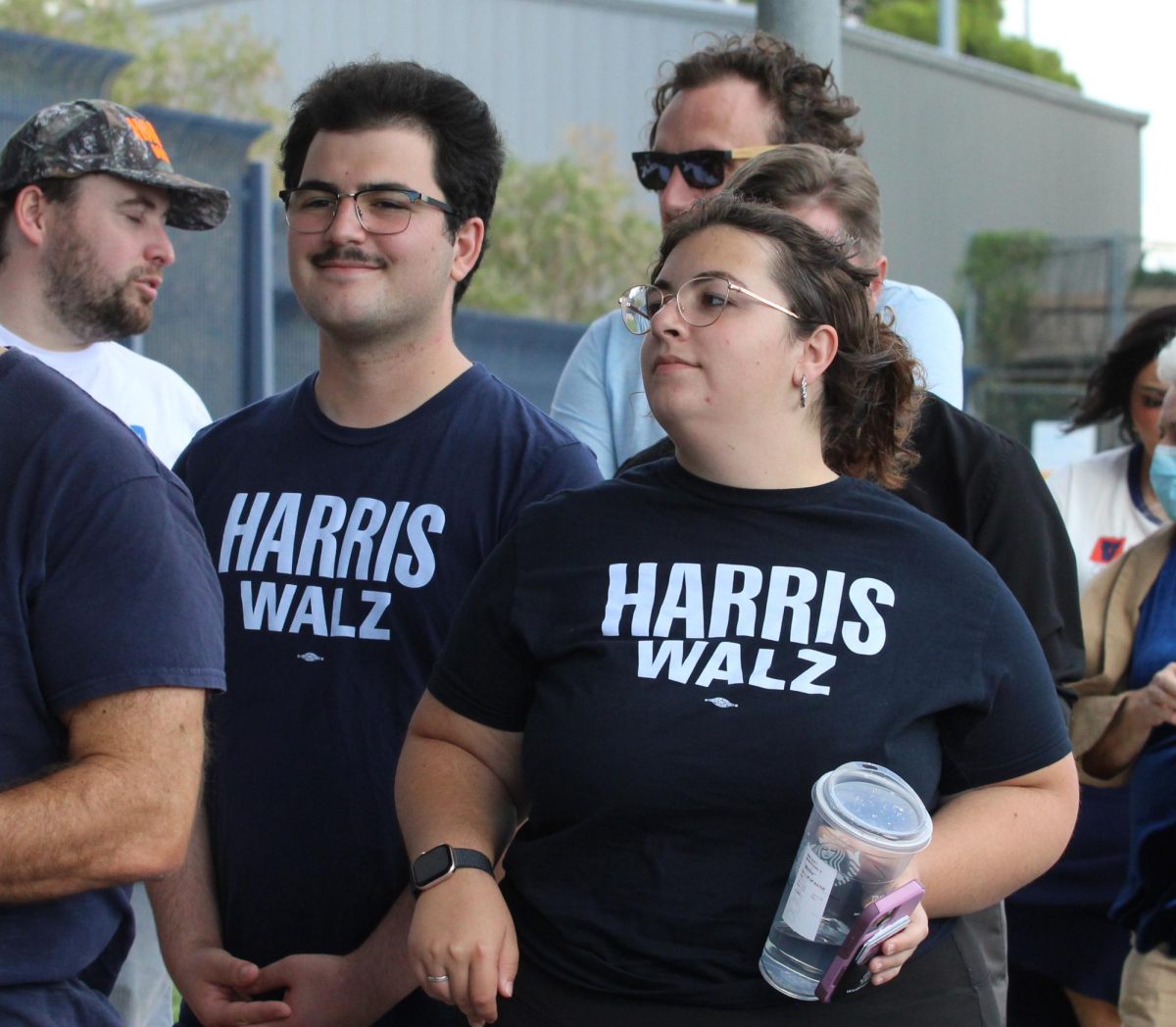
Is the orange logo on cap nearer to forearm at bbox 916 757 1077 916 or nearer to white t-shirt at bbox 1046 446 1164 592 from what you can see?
white t-shirt at bbox 1046 446 1164 592

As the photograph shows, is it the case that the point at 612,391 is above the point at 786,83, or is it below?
below

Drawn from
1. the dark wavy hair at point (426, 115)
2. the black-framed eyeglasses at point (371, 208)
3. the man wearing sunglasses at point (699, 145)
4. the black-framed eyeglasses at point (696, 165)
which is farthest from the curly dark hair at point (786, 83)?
the black-framed eyeglasses at point (371, 208)

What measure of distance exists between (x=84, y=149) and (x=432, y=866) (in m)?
2.64

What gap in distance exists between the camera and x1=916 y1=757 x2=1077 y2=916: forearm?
2133mm

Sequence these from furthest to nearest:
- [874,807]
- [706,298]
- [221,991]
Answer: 1. [221,991]
2. [706,298]
3. [874,807]

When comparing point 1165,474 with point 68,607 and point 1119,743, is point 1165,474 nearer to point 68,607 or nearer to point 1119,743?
point 1119,743

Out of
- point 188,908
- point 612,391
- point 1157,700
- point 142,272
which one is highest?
point 142,272

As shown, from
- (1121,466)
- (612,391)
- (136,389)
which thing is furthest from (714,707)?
(1121,466)

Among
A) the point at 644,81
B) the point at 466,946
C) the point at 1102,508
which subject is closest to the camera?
the point at 466,946

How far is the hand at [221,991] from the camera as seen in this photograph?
2.56 m

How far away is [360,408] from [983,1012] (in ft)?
4.70

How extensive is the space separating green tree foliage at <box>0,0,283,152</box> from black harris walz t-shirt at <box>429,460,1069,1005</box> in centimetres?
1569

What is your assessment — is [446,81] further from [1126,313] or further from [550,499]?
[1126,313]

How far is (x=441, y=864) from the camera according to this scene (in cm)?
222
